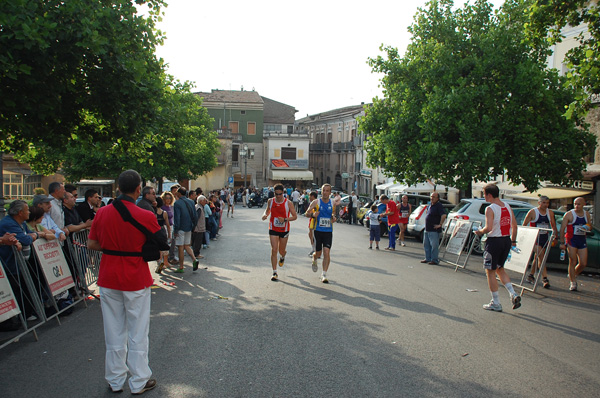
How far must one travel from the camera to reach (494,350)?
250 inches

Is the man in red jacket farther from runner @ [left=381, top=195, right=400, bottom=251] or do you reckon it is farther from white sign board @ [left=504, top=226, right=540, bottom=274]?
runner @ [left=381, top=195, right=400, bottom=251]

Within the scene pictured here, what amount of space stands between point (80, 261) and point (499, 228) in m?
6.74

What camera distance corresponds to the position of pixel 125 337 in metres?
5.04

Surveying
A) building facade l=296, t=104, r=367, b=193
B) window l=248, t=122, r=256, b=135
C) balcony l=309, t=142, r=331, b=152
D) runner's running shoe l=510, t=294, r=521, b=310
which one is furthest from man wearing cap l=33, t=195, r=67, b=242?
window l=248, t=122, r=256, b=135

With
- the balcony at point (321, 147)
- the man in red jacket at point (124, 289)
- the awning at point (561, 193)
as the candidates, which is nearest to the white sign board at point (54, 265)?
the man in red jacket at point (124, 289)

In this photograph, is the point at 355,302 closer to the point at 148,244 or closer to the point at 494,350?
the point at 494,350

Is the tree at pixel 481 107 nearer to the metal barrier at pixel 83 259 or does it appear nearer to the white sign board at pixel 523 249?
the white sign board at pixel 523 249

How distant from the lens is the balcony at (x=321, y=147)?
245ft

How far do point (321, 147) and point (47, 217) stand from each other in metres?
69.5

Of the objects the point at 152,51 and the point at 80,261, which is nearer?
the point at 80,261

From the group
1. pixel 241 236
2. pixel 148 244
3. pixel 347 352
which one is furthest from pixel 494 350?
pixel 241 236

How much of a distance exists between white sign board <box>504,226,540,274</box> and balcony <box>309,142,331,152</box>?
64073mm

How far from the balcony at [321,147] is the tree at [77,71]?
6314cm

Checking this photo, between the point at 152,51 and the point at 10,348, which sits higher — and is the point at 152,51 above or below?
above
